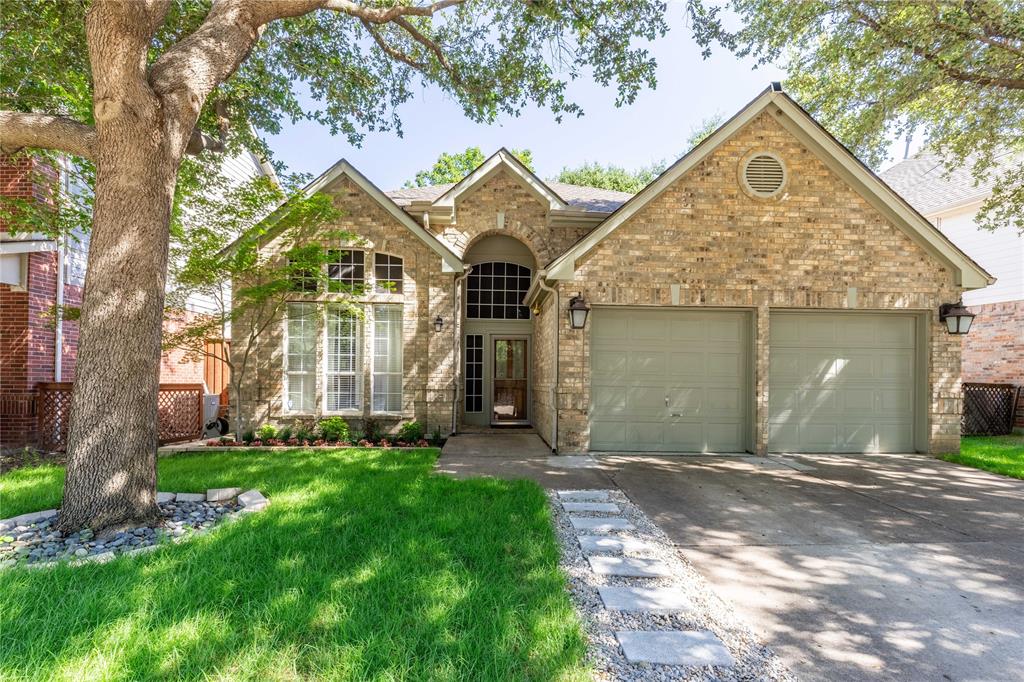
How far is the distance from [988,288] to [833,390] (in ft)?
32.8

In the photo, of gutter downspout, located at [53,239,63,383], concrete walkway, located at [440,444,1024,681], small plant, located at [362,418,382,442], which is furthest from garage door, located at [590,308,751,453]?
gutter downspout, located at [53,239,63,383]

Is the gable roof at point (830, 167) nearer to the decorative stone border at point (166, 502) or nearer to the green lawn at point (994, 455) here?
the green lawn at point (994, 455)

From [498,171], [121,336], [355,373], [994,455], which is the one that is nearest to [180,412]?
[355,373]

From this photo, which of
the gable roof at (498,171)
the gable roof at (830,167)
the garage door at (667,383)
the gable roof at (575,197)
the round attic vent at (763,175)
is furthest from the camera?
the gable roof at (575,197)

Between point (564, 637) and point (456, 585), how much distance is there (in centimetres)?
86

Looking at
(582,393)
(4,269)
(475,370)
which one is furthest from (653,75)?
(4,269)

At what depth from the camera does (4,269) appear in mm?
8352

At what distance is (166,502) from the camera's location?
490 cm

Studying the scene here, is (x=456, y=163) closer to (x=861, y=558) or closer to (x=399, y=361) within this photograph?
(x=399, y=361)

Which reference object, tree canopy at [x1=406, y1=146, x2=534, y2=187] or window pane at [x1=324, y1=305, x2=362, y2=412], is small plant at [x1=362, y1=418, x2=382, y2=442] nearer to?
window pane at [x1=324, y1=305, x2=362, y2=412]

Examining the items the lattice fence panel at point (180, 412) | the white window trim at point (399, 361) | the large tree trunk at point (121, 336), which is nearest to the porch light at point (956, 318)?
the white window trim at point (399, 361)

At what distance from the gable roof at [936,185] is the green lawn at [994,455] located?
23.0 feet

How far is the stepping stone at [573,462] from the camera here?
7043mm

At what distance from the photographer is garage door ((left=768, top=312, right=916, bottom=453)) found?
822 centimetres
